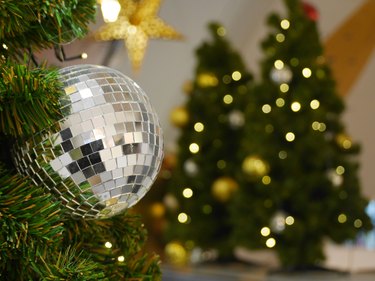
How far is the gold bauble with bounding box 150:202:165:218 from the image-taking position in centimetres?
448

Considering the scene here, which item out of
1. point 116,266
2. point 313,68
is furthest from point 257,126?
point 116,266

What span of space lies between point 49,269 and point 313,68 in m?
3.41

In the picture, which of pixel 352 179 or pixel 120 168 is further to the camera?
pixel 352 179

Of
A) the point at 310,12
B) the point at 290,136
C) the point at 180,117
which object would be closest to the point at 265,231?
the point at 290,136

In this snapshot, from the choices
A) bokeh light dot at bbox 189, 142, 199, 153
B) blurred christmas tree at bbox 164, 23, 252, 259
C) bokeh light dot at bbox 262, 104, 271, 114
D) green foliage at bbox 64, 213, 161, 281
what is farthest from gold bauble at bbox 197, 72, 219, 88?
green foliage at bbox 64, 213, 161, 281

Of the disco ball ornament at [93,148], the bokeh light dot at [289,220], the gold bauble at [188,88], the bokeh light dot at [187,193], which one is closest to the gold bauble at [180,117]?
the gold bauble at [188,88]

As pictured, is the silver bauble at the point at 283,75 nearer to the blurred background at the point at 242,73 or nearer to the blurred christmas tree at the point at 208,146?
the blurred background at the point at 242,73

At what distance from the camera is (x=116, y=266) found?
2.46ft

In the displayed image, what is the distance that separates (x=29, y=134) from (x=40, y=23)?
12 cm

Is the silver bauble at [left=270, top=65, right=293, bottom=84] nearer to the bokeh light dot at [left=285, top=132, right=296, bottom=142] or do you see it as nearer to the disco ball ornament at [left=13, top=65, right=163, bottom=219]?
the bokeh light dot at [left=285, top=132, right=296, bottom=142]

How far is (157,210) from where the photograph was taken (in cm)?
448

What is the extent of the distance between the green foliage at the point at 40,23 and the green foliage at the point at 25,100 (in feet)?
0.18

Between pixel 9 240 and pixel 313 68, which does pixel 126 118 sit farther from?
pixel 313 68

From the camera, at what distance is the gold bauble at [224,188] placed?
418cm
